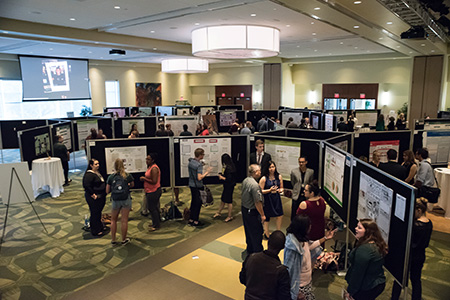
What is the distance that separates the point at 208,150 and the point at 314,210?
9.19 feet

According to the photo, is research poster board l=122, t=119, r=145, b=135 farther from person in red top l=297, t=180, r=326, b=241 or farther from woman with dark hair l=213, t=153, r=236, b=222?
person in red top l=297, t=180, r=326, b=241

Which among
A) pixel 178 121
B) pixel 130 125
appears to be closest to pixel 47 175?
pixel 130 125

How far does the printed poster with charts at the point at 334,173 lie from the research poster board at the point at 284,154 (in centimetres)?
68

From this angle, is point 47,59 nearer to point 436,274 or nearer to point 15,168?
point 15,168

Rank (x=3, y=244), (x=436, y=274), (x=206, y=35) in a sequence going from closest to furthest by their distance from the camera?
1. (x=436, y=274)
2. (x=3, y=244)
3. (x=206, y=35)

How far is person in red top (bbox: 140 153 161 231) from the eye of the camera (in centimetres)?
571

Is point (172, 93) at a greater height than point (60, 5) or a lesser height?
lesser

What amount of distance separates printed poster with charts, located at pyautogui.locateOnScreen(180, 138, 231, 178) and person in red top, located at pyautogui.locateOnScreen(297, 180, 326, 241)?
2579 millimetres

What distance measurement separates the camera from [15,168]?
232 inches

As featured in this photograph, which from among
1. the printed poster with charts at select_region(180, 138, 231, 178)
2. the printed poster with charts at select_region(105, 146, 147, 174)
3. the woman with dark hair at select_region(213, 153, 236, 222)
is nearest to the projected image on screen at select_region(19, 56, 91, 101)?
the printed poster with charts at select_region(105, 146, 147, 174)

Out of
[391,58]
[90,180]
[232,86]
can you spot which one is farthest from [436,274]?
[232,86]

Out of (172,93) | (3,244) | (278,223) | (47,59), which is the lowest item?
(3,244)

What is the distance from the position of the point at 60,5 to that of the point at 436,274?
25.7ft

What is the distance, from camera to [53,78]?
52.3 ft
